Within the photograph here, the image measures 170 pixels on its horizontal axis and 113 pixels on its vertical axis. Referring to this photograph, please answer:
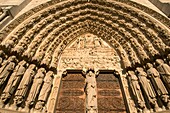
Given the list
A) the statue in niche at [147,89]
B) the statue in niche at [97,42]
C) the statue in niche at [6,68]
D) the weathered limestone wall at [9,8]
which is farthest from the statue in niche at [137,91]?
the weathered limestone wall at [9,8]

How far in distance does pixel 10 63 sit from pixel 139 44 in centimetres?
354

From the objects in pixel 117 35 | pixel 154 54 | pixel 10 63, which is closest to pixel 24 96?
pixel 10 63

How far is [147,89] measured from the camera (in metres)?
3.78

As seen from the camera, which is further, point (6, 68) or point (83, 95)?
point (83, 95)

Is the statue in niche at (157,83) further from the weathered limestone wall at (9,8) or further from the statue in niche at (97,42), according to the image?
the weathered limestone wall at (9,8)

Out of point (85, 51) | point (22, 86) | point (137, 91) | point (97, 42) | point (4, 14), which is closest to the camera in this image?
point (22, 86)

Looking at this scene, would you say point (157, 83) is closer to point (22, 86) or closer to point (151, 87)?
point (151, 87)

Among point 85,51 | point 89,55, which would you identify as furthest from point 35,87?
point 85,51

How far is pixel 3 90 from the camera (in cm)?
348

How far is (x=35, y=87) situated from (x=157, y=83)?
8.81 feet

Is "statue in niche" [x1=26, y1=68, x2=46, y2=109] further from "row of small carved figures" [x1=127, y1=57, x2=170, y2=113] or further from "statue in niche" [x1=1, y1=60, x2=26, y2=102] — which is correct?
"row of small carved figures" [x1=127, y1=57, x2=170, y2=113]

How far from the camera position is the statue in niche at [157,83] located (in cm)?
342

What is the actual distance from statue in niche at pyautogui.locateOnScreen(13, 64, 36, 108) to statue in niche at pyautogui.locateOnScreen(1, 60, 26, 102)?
0.09 m

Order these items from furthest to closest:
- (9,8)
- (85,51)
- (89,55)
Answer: (85,51), (89,55), (9,8)
